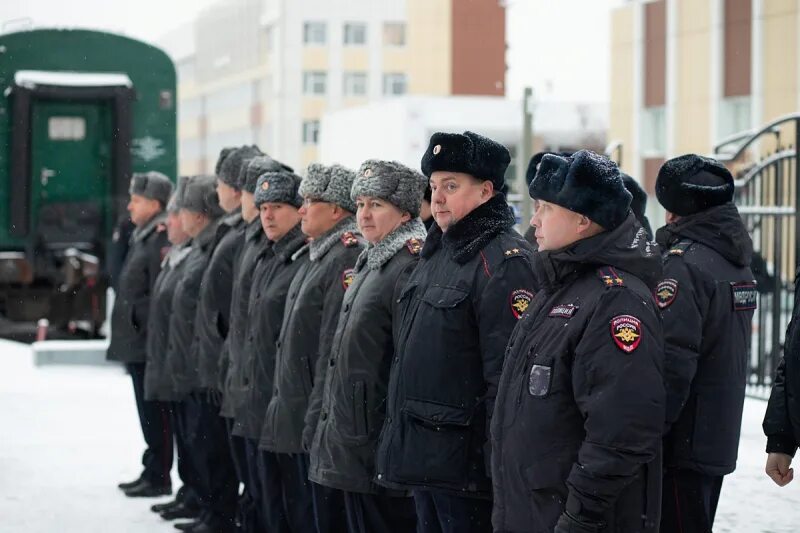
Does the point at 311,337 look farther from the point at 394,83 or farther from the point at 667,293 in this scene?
the point at 394,83

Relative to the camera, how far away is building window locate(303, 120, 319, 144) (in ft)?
242

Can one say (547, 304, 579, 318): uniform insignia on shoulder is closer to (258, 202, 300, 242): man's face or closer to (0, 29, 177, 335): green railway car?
(258, 202, 300, 242): man's face

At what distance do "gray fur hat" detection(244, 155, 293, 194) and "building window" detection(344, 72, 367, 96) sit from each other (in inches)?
2697

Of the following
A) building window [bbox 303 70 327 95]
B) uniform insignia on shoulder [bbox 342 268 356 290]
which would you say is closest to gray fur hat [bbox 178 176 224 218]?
uniform insignia on shoulder [bbox 342 268 356 290]

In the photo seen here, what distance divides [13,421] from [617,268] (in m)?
7.87

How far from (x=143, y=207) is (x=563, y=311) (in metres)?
5.71

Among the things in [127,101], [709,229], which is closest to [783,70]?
[127,101]

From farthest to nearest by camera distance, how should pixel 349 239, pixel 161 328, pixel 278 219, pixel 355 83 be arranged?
1. pixel 355 83
2. pixel 161 328
3. pixel 278 219
4. pixel 349 239

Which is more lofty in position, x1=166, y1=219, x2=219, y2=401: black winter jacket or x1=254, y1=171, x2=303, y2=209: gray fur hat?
x1=254, y1=171, x2=303, y2=209: gray fur hat

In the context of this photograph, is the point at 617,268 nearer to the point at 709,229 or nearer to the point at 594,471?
the point at 594,471

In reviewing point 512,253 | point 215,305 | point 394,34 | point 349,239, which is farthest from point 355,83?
point 512,253

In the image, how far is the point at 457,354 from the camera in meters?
4.52

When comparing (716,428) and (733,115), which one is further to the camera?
(733,115)

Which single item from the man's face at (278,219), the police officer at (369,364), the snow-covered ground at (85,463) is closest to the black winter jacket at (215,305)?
the man's face at (278,219)
